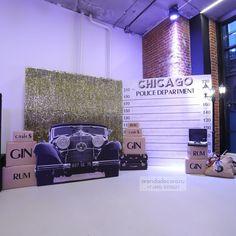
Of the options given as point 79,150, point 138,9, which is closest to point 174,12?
point 138,9

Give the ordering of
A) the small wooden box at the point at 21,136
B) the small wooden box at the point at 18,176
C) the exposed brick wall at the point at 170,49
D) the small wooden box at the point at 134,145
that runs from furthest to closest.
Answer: the exposed brick wall at the point at 170,49 → the small wooden box at the point at 134,145 → the small wooden box at the point at 21,136 → the small wooden box at the point at 18,176

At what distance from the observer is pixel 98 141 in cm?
368

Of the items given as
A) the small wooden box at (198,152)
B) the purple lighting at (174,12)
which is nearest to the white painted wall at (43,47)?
the purple lighting at (174,12)

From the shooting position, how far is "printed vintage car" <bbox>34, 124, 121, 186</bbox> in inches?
126

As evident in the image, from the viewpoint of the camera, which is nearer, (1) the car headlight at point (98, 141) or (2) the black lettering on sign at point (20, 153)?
(2) the black lettering on sign at point (20, 153)

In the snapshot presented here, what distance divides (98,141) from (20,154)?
128 cm

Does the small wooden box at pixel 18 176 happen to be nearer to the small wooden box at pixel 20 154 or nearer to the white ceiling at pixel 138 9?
the small wooden box at pixel 20 154

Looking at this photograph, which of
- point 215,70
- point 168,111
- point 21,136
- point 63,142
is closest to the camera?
point 21,136

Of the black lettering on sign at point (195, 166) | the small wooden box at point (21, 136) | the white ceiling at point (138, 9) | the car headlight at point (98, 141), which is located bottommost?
the black lettering on sign at point (195, 166)

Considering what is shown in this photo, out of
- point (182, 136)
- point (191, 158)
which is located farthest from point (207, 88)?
point (191, 158)

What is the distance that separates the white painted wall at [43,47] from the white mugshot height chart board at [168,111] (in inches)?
40.1

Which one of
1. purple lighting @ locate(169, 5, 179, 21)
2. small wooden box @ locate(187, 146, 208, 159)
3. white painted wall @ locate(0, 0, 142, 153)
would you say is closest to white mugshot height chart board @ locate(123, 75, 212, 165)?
small wooden box @ locate(187, 146, 208, 159)

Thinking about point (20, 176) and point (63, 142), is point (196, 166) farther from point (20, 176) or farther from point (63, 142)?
point (20, 176)

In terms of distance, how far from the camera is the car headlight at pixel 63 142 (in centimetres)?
340
